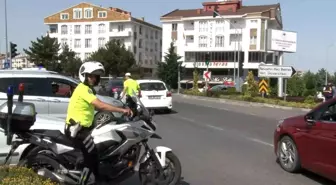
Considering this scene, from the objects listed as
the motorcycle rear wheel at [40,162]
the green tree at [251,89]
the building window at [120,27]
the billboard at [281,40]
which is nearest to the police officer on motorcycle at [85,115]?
the motorcycle rear wheel at [40,162]

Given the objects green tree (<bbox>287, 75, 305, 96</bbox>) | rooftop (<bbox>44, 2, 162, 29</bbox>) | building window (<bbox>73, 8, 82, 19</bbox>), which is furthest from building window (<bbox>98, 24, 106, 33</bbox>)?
green tree (<bbox>287, 75, 305, 96</bbox>)

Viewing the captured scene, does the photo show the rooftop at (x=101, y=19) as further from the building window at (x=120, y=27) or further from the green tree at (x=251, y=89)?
the green tree at (x=251, y=89)

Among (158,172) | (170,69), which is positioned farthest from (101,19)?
(158,172)

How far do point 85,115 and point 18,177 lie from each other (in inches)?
45.2

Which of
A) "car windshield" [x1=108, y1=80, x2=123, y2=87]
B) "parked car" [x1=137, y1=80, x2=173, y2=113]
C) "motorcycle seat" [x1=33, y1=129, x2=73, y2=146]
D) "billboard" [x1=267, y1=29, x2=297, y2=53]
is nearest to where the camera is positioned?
"motorcycle seat" [x1=33, y1=129, x2=73, y2=146]

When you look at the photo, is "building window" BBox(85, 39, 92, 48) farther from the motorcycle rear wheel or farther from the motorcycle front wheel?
the motorcycle rear wheel

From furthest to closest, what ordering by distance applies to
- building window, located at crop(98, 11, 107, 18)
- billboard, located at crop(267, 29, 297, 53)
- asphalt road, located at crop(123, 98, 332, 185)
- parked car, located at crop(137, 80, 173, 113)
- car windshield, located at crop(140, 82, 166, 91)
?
building window, located at crop(98, 11, 107, 18) < billboard, located at crop(267, 29, 297, 53) < car windshield, located at crop(140, 82, 166, 91) < parked car, located at crop(137, 80, 173, 113) < asphalt road, located at crop(123, 98, 332, 185)

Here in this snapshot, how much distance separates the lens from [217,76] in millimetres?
78125

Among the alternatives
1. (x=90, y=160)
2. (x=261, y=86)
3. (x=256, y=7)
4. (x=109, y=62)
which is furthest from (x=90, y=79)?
(x=256, y=7)

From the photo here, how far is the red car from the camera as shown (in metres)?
6.32

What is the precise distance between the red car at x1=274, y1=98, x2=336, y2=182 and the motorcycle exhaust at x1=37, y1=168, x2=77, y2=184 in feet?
12.2

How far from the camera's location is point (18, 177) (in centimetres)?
460

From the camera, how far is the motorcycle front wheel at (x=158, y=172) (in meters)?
5.83

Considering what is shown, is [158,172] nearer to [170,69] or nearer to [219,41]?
[170,69]
